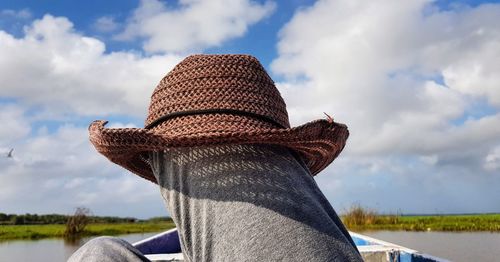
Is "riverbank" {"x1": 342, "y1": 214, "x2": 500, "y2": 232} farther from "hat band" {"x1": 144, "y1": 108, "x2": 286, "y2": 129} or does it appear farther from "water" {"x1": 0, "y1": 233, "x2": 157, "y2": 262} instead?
"hat band" {"x1": 144, "y1": 108, "x2": 286, "y2": 129}

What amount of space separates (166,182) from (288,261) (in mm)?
334

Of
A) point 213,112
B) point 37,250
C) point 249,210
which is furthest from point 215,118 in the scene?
point 37,250

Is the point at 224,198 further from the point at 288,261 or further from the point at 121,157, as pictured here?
the point at 121,157

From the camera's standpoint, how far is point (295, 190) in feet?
3.64

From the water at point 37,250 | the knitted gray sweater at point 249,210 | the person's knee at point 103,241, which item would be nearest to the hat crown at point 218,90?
the knitted gray sweater at point 249,210

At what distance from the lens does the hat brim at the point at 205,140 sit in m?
1.16

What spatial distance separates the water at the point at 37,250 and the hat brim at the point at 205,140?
Result: 1401 centimetres

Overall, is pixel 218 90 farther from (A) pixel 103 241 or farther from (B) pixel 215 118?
(A) pixel 103 241

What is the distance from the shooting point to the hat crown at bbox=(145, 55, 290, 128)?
1.27 metres

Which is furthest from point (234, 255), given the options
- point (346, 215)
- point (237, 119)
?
point (346, 215)

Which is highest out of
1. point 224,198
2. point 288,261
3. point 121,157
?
point 121,157

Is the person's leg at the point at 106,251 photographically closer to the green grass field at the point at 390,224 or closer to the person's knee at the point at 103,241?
the person's knee at the point at 103,241

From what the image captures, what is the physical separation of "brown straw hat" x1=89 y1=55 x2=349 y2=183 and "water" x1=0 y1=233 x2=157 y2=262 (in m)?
14.1

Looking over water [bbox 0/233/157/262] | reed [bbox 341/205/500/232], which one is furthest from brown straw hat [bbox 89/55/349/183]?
reed [bbox 341/205/500/232]
